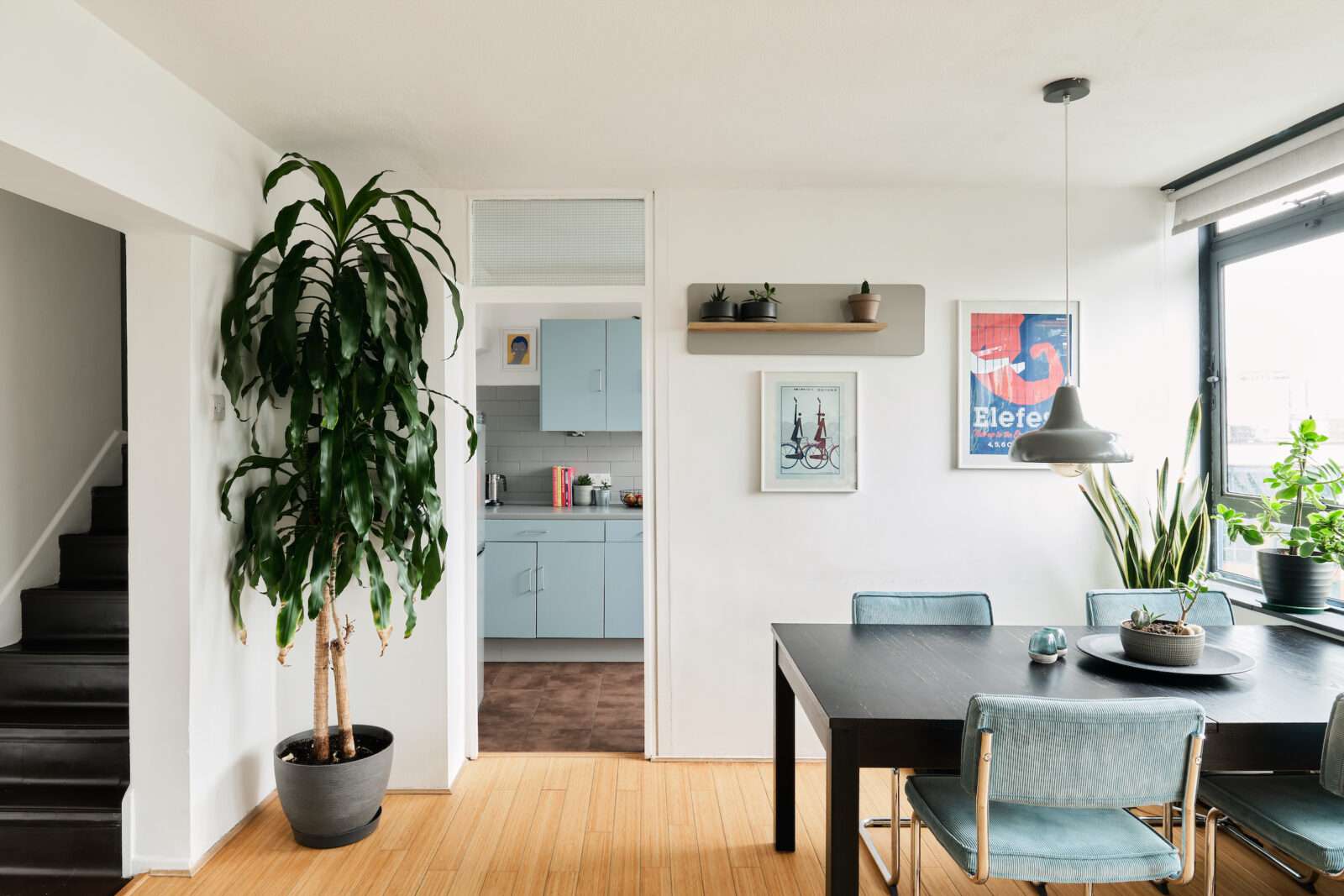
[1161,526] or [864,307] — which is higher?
[864,307]

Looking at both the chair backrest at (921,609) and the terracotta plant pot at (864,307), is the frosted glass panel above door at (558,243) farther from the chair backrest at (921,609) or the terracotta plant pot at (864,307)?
the chair backrest at (921,609)

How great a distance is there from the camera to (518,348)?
5551 millimetres

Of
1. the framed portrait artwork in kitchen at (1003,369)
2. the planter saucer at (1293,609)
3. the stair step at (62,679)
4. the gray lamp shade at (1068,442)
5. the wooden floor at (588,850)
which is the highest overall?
the framed portrait artwork in kitchen at (1003,369)

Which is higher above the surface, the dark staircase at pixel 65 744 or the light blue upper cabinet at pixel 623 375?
the light blue upper cabinet at pixel 623 375

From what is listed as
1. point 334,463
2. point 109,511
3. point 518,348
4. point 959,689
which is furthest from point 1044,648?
point 518,348

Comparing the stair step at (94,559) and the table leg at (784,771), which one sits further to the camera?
the stair step at (94,559)

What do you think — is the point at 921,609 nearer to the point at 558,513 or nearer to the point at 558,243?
the point at 558,243

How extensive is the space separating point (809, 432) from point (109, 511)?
3166mm

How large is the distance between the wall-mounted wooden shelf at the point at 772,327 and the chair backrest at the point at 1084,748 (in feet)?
6.49

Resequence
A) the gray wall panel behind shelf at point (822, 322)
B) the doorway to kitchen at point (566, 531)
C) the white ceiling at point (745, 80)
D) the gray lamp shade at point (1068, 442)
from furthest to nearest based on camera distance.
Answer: the doorway to kitchen at point (566, 531), the gray wall panel behind shelf at point (822, 322), the gray lamp shade at point (1068, 442), the white ceiling at point (745, 80)

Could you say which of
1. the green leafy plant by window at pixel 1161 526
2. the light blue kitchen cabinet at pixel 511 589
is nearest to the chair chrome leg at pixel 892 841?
the green leafy plant by window at pixel 1161 526

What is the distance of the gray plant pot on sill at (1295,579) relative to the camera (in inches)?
118

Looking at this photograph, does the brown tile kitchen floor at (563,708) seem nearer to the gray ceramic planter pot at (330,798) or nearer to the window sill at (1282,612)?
the gray ceramic planter pot at (330,798)

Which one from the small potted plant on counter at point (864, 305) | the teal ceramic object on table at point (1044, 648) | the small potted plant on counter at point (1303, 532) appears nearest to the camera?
the teal ceramic object on table at point (1044, 648)
